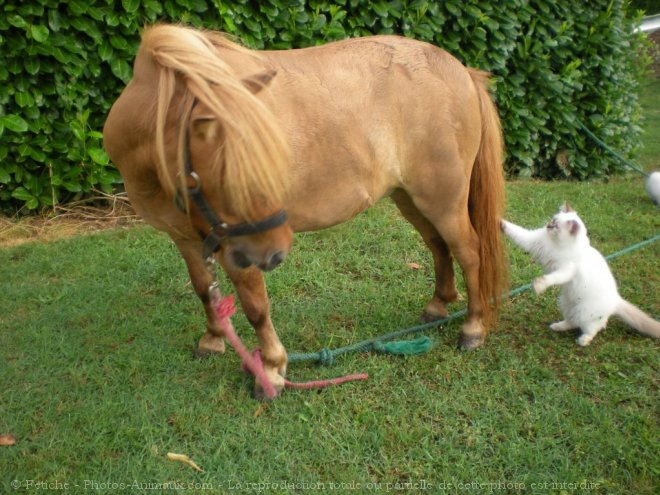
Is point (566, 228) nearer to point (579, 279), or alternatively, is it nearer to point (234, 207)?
point (579, 279)

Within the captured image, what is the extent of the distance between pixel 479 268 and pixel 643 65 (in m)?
5.99

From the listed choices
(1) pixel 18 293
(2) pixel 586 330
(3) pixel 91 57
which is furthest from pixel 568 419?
(3) pixel 91 57

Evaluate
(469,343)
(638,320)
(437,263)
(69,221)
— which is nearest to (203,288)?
(437,263)

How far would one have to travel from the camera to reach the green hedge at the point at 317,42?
456 centimetres

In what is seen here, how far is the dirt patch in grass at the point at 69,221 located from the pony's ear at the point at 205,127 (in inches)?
140

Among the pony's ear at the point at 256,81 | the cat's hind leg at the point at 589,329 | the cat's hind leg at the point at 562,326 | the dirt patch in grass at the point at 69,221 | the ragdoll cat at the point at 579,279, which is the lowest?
the dirt patch in grass at the point at 69,221

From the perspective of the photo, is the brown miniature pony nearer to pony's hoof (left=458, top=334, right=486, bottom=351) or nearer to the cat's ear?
pony's hoof (left=458, top=334, right=486, bottom=351)

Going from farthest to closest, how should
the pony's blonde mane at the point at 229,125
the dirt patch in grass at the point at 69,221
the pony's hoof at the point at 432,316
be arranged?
the dirt patch in grass at the point at 69,221, the pony's hoof at the point at 432,316, the pony's blonde mane at the point at 229,125

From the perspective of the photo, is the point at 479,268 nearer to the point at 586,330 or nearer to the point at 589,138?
the point at 586,330

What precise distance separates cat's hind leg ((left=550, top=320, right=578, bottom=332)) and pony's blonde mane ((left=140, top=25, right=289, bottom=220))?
212 cm

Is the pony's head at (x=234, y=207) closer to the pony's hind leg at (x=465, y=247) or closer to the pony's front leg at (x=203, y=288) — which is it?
the pony's front leg at (x=203, y=288)

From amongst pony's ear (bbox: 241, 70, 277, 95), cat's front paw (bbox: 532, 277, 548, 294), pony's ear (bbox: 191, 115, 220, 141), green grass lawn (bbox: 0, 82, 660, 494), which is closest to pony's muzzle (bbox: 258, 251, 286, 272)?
pony's ear (bbox: 191, 115, 220, 141)

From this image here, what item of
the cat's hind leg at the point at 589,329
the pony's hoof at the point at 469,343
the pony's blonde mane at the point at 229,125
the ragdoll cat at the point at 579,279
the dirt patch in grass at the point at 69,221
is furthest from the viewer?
the dirt patch in grass at the point at 69,221

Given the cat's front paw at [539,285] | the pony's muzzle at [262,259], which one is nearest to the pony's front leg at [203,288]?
the pony's muzzle at [262,259]
